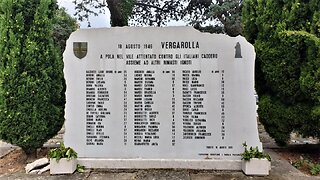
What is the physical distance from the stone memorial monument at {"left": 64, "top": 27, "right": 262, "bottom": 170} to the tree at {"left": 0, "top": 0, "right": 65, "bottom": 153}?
0.42 meters

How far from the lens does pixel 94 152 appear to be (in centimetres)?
498

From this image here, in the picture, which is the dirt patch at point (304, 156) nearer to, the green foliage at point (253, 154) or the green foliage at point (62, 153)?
the green foliage at point (253, 154)

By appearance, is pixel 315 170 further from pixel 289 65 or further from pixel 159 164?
pixel 159 164

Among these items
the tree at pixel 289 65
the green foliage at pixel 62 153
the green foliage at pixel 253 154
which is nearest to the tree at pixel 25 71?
the green foliage at pixel 62 153

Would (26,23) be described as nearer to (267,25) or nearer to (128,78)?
(128,78)

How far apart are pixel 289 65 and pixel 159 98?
2034mm

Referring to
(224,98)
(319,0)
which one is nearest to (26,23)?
(224,98)

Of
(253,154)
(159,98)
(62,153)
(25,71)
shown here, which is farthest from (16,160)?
(253,154)

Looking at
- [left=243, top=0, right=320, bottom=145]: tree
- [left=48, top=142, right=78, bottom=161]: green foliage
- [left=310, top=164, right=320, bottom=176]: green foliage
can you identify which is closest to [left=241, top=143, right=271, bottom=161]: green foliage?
[left=310, top=164, right=320, bottom=176]: green foliage

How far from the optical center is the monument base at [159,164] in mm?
4844

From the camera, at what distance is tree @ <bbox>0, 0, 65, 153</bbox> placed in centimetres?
496

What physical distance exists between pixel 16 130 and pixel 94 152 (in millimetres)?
1159

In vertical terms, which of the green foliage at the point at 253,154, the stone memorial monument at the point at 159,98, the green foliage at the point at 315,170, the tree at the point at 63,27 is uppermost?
the tree at the point at 63,27

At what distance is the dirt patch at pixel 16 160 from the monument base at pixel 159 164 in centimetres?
100
